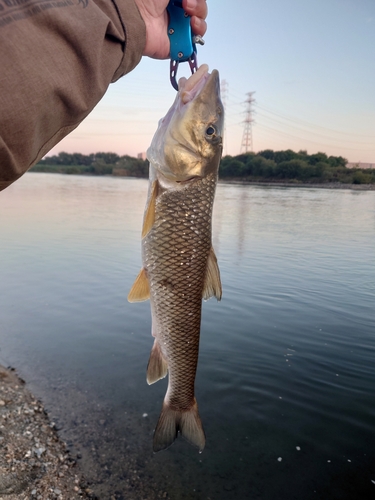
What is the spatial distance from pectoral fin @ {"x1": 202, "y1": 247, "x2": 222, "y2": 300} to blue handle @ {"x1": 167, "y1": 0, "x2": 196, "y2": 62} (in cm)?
114

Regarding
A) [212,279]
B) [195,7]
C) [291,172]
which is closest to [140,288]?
[212,279]

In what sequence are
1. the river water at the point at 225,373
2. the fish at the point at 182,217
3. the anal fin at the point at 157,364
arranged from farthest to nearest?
the river water at the point at 225,373 < the anal fin at the point at 157,364 < the fish at the point at 182,217

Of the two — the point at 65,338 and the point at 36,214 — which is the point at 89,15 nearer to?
the point at 65,338

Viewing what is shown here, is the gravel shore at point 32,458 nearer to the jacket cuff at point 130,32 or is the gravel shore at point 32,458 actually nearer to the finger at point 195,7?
the jacket cuff at point 130,32

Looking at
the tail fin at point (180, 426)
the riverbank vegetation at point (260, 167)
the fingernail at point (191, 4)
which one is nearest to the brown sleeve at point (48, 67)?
the fingernail at point (191, 4)

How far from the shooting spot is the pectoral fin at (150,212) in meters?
2.41

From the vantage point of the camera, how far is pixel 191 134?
2.40 metres

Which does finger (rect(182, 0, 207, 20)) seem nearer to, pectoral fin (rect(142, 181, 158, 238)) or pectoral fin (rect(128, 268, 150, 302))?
pectoral fin (rect(142, 181, 158, 238))

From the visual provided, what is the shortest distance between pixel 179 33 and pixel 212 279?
1.44 metres

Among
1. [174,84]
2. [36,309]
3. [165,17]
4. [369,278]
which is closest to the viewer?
[165,17]

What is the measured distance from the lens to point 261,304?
8141 millimetres

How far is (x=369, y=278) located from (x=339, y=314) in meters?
3.11

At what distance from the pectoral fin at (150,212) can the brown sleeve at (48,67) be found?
3.46 feet

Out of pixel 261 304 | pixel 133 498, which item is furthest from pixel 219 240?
pixel 133 498
